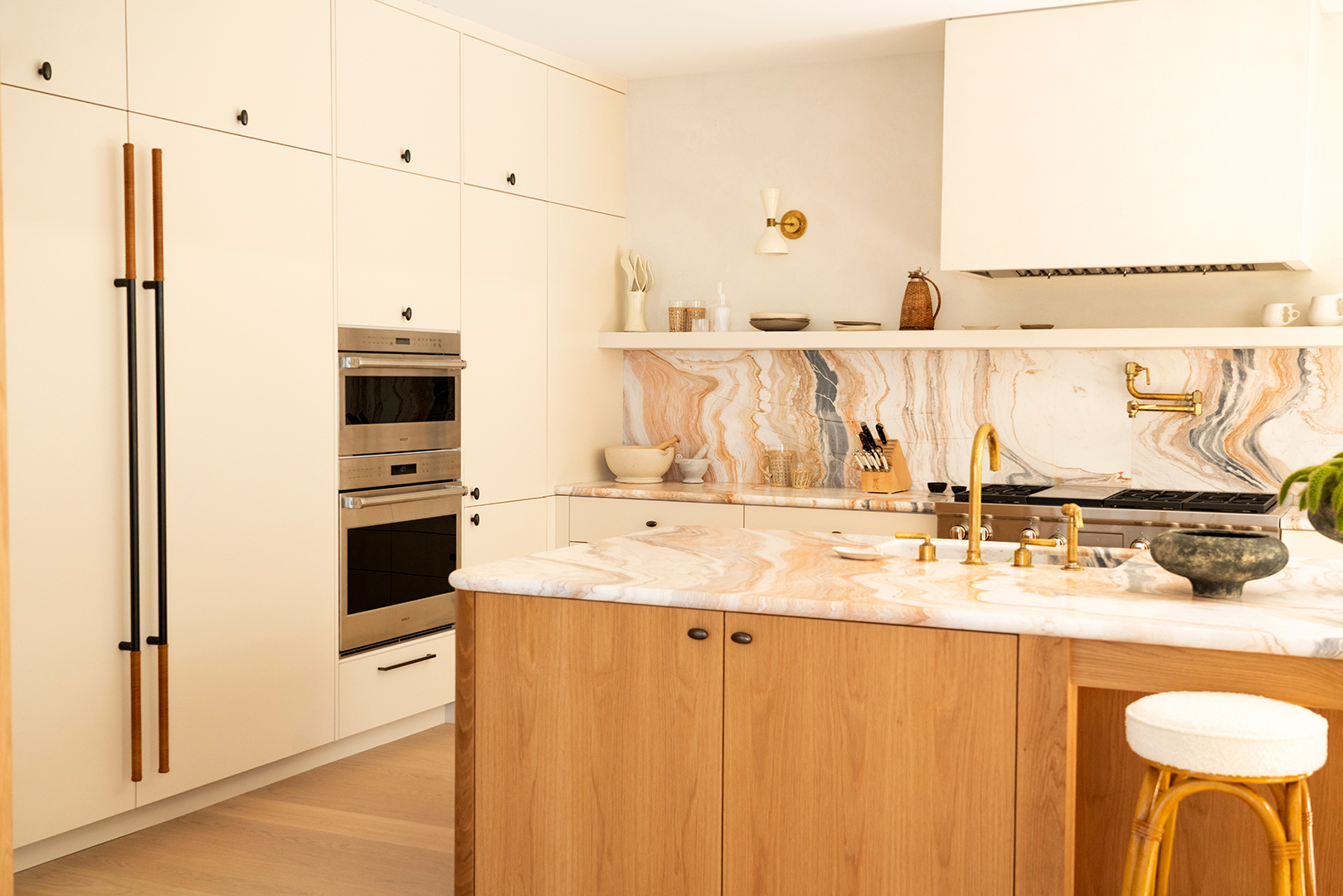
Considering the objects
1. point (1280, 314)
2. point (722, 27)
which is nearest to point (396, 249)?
point (722, 27)

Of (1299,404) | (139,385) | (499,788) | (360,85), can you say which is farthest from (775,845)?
(1299,404)

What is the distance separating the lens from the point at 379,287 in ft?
13.6

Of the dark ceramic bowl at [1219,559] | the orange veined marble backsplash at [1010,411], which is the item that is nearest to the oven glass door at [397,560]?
the orange veined marble backsplash at [1010,411]

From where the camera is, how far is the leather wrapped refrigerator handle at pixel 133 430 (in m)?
3.22

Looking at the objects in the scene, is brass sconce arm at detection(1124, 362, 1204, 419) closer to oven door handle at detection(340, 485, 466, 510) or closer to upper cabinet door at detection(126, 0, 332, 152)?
oven door handle at detection(340, 485, 466, 510)

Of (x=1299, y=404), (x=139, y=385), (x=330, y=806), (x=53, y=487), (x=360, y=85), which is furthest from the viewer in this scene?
(x=1299, y=404)

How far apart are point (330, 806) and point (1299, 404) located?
3.74 m

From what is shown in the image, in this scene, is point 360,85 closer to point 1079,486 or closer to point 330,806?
point 330,806

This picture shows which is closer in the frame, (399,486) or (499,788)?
(499,788)

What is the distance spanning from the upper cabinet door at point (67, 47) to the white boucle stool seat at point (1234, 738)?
292cm

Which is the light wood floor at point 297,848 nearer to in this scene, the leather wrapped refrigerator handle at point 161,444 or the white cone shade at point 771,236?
the leather wrapped refrigerator handle at point 161,444

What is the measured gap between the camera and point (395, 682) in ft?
14.0

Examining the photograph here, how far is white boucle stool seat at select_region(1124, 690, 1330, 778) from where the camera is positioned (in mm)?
1844

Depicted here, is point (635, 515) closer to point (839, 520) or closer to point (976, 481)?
point (839, 520)
